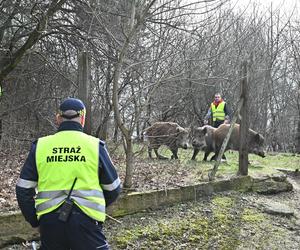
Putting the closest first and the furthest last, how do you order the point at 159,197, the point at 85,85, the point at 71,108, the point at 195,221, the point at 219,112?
the point at 71,108 → the point at 85,85 → the point at 195,221 → the point at 159,197 → the point at 219,112

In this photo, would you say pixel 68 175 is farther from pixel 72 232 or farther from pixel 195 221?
pixel 195 221

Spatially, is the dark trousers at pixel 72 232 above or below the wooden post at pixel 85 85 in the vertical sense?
below

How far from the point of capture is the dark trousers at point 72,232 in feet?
11.7

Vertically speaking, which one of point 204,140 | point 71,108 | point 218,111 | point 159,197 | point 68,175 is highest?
point 218,111

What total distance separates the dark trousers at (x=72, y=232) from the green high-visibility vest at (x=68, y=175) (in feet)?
0.19

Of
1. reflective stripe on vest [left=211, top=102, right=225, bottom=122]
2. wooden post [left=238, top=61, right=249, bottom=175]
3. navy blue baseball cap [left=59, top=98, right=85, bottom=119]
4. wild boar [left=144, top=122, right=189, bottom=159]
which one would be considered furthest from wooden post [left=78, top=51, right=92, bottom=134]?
reflective stripe on vest [left=211, top=102, right=225, bottom=122]

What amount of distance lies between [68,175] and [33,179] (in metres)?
0.34

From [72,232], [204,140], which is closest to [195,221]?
[72,232]

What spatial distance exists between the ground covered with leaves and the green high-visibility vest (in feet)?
6.92

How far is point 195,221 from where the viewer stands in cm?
680

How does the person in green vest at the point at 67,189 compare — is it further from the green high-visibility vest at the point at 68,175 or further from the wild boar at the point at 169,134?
the wild boar at the point at 169,134

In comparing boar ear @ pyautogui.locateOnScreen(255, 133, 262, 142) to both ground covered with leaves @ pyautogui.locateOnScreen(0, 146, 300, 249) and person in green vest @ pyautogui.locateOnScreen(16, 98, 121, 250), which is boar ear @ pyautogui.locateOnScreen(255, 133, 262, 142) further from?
person in green vest @ pyautogui.locateOnScreen(16, 98, 121, 250)

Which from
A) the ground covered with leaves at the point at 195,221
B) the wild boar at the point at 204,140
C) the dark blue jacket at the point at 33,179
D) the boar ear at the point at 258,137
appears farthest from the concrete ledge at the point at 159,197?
the boar ear at the point at 258,137

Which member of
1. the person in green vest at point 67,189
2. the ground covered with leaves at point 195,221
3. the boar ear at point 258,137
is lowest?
the ground covered with leaves at point 195,221
